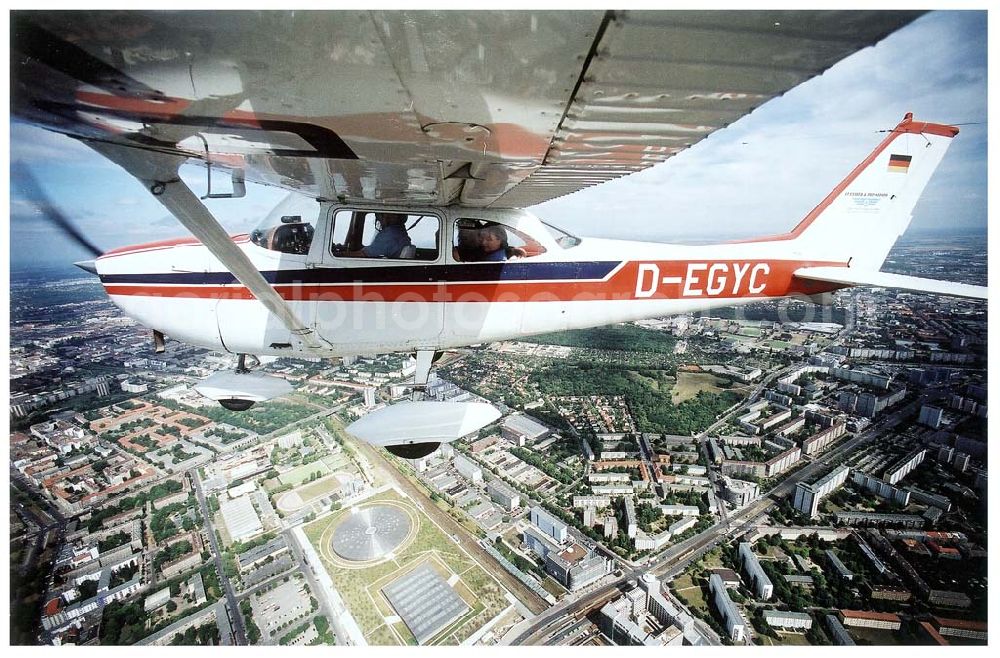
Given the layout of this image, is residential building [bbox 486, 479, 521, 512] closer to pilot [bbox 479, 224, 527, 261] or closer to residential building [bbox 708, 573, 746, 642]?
residential building [bbox 708, 573, 746, 642]

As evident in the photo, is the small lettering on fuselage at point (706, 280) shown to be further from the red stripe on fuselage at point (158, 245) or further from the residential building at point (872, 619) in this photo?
the residential building at point (872, 619)

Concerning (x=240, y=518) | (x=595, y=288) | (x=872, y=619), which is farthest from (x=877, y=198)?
(x=240, y=518)

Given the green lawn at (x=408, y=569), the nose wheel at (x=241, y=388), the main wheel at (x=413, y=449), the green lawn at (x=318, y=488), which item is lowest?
the green lawn at (x=408, y=569)

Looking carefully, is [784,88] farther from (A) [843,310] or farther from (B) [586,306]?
(A) [843,310]

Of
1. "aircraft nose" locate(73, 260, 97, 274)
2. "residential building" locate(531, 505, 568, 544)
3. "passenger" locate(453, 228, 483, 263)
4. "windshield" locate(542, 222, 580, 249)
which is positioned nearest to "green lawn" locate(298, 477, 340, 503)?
"residential building" locate(531, 505, 568, 544)

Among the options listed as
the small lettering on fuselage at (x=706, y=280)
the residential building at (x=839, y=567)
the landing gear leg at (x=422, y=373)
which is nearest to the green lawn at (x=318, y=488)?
the landing gear leg at (x=422, y=373)
